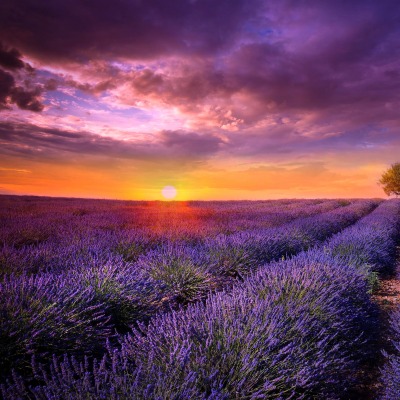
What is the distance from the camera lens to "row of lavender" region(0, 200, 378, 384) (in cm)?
214

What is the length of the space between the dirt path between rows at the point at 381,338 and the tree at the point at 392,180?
3548cm

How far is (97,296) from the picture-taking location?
2.86 meters

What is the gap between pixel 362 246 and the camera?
20.1 ft

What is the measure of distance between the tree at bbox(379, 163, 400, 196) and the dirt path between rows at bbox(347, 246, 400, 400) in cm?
3548

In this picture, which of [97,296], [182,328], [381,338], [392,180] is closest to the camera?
[182,328]

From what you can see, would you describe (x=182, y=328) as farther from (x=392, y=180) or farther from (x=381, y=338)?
(x=392, y=180)

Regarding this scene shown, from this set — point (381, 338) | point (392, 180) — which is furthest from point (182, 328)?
point (392, 180)

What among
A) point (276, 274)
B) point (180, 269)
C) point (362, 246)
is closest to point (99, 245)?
point (180, 269)

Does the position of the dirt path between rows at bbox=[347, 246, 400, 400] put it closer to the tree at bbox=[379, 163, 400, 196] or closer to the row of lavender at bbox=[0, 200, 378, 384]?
the row of lavender at bbox=[0, 200, 378, 384]

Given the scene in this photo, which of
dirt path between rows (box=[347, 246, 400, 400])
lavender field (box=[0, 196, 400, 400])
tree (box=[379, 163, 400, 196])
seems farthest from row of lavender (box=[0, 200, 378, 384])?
tree (box=[379, 163, 400, 196])

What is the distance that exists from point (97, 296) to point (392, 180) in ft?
137

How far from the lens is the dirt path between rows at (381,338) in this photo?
253cm

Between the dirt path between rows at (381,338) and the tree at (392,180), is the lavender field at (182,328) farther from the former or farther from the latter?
the tree at (392,180)

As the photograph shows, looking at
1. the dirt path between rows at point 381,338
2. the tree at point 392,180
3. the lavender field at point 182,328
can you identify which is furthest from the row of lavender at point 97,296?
the tree at point 392,180
